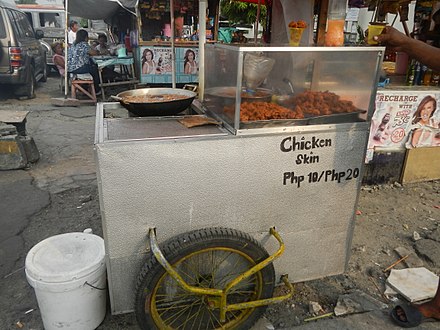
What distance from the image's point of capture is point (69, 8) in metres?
9.44

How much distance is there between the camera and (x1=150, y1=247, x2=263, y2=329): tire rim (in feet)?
7.65

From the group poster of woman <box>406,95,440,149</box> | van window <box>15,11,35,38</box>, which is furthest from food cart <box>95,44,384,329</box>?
van window <box>15,11,35,38</box>

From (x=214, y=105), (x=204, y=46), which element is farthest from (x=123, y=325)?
(x=204, y=46)

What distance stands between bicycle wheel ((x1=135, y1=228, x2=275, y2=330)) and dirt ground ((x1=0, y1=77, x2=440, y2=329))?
12.4 inches

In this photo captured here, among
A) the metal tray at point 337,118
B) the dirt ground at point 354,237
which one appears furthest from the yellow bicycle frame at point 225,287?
the metal tray at point 337,118

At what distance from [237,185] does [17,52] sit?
821 centimetres

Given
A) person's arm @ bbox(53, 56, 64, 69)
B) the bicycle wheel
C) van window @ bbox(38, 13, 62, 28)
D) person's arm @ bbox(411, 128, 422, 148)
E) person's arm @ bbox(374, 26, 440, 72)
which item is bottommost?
the bicycle wheel

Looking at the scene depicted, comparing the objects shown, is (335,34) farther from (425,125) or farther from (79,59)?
(79,59)

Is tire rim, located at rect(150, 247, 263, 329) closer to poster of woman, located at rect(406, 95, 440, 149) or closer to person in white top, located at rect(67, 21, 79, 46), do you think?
poster of woman, located at rect(406, 95, 440, 149)

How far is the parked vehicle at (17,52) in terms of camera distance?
805 cm

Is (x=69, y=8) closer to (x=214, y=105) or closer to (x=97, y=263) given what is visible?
(x=214, y=105)

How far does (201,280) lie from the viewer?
239 cm

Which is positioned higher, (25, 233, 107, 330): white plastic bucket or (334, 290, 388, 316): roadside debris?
(25, 233, 107, 330): white plastic bucket

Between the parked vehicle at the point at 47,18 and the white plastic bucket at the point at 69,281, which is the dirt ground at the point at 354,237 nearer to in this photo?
the white plastic bucket at the point at 69,281
